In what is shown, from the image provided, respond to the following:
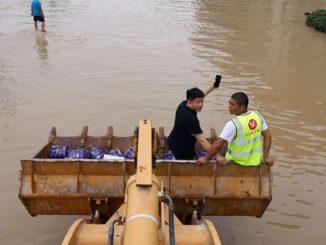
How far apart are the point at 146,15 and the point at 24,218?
2117 cm

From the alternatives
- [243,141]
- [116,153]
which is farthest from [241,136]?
[116,153]

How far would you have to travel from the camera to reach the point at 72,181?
5781mm

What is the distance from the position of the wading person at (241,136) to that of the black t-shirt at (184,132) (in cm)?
43

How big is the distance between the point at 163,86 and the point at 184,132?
301 inches

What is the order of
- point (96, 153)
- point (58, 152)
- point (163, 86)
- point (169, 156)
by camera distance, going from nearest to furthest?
point (169, 156) → point (58, 152) → point (96, 153) → point (163, 86)

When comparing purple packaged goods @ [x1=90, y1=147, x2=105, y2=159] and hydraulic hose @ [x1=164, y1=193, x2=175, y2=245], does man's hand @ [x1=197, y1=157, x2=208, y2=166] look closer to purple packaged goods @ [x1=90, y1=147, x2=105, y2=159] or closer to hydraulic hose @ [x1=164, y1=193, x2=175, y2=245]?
hydraulic hose @ [x1=164, y1=193, x2=175, y2=245]

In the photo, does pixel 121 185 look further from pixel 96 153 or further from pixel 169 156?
pixel 96 153

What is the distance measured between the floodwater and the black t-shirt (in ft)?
4.81

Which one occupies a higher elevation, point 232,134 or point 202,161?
point 232,134

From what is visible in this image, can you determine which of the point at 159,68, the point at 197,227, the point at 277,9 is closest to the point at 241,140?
the point at 197,227

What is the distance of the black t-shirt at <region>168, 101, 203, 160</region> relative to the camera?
5965 mm

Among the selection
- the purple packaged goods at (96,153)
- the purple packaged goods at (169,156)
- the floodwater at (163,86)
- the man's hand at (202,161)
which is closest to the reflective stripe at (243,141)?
the man's hand at (202,161)

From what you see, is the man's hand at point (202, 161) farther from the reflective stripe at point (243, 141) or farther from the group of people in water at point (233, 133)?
the reflective stripe at point (243, 141)

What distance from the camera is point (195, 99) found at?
19.4 ft
